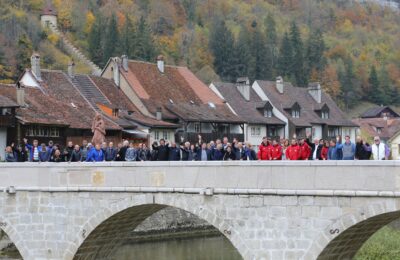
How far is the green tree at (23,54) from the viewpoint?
249 ft

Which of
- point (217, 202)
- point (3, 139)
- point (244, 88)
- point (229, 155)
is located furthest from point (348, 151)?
point (244, 88)

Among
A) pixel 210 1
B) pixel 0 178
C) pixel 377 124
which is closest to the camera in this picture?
pixel 0 178

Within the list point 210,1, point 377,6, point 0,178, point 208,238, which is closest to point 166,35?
point 210,1

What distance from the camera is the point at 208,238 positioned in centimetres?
4228

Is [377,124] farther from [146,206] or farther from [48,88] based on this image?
[146,206]

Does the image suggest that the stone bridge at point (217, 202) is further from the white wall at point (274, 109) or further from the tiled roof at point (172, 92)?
the white wall at point (274, 109)

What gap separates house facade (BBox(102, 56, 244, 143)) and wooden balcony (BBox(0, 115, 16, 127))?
11.3 metres

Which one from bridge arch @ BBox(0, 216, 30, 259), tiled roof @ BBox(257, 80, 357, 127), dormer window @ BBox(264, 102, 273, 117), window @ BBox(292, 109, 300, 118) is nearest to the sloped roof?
tiled roof @ BBox(257, 80, 357, 127)

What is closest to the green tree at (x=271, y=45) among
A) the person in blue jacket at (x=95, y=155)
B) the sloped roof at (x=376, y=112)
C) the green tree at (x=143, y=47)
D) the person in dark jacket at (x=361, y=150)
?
the sloped roof at (x=376, y=112)

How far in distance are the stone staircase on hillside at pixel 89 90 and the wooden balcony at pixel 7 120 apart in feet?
29.0

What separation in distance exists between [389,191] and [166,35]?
3965 inches

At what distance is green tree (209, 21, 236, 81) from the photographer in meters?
98.2

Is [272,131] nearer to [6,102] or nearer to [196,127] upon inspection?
[196,127]

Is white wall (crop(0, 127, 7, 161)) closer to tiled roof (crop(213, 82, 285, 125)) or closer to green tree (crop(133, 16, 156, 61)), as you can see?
tiled roof (crop(213, 82, 285, 125))
